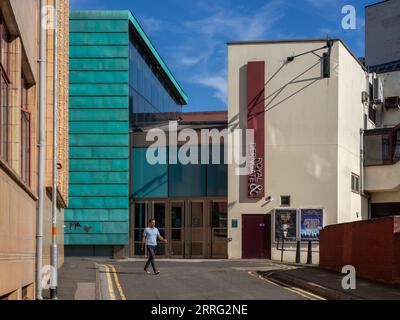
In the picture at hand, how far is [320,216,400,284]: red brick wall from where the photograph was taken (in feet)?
57.1

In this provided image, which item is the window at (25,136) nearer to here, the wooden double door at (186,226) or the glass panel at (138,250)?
the wooden double door at (186,226)

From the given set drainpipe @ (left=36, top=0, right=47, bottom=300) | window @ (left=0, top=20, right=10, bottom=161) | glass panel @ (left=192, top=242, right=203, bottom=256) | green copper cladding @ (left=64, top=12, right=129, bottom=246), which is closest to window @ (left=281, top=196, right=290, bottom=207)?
glass panel @ (left=192, top=242, right=203, bottom=256)

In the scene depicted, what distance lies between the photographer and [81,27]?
35.2 meters

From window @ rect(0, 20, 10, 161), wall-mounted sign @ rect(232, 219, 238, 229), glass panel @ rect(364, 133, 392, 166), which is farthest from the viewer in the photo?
glass panel @ rect(364, 133, 392, 166)

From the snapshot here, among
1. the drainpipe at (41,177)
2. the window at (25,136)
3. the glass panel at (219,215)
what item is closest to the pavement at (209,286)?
the drainpipe at (41,177)

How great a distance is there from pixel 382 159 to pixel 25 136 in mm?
27163

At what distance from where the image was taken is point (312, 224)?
33.8 metres

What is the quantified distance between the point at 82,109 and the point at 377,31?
27684 mm

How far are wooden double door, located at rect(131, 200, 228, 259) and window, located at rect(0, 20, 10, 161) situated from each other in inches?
926

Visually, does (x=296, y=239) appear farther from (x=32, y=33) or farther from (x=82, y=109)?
(x=32, y=33)

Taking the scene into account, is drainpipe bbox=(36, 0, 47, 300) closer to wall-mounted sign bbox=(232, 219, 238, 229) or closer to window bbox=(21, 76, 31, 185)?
window bbox=(21, 76, 31, 185)

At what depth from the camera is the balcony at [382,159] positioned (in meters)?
37.5

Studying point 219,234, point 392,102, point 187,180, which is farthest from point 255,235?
point 392,102
